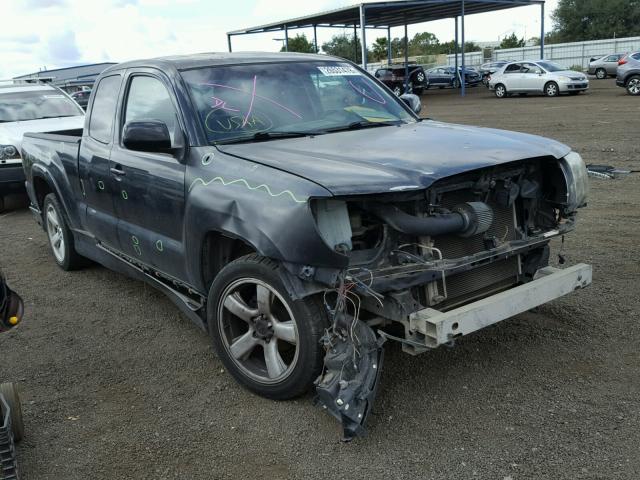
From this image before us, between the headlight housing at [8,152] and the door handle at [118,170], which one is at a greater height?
the door handle at [118,170]

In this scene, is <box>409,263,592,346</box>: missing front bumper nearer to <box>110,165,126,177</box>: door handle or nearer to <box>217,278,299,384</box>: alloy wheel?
<box>217,278,299,384</box>: alloy wheel

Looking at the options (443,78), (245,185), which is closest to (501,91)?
(443,78)

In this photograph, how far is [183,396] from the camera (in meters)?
3.92

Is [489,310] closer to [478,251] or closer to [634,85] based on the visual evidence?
[478,251]

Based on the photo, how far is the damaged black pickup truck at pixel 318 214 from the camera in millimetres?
3270

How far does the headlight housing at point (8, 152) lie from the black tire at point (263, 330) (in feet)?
23.9

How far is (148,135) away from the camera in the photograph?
155 inches

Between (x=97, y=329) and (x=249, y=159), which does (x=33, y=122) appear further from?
(x=249, y=159)

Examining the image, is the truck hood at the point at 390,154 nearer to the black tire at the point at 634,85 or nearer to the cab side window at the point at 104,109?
the cab side window at the point at 104,109

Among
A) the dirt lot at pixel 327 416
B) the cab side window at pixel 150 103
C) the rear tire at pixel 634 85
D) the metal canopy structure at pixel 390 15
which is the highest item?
the metal canopy structure at pixel 390 15

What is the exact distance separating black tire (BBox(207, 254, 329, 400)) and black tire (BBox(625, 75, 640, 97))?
76.3 feet

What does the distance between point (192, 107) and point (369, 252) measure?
62.4 inches

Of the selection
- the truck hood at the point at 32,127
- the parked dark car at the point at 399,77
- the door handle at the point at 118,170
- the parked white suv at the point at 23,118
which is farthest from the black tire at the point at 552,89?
the door handle at the point at 118,170

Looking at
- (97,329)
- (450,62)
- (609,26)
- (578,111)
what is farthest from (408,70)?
(609,26)
